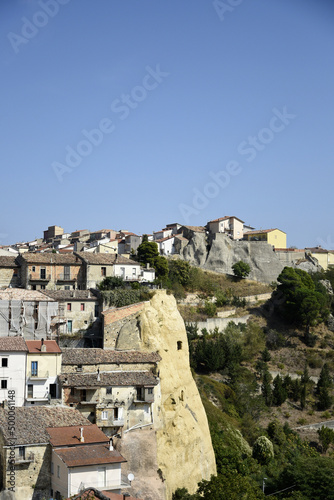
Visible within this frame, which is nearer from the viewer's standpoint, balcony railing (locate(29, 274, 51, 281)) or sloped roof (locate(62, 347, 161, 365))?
sloped roof (locate(62, 347, 161, 365))

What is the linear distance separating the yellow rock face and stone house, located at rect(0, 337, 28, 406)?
7088mm

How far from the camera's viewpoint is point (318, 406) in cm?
5566


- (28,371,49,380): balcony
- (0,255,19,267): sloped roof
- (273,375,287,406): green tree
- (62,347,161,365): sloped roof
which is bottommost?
(273,375,287,406): green tree

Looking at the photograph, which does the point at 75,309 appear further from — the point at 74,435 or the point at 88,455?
the point at 88,455

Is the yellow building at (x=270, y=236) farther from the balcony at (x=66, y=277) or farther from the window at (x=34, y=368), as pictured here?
the window at (x=34, y=368)

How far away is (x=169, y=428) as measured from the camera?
1391 inches

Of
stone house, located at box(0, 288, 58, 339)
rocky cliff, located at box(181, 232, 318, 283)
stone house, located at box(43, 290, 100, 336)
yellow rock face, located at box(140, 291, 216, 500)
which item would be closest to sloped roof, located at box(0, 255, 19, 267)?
stone house, located at box(43, 290, 100, 336)

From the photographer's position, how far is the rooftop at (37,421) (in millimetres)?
28953

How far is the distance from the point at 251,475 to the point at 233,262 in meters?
40.8

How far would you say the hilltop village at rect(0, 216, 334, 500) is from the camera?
28594 mm

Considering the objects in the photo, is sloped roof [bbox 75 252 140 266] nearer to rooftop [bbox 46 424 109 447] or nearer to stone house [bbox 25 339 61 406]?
stone house [bbox 25 339 61 406]

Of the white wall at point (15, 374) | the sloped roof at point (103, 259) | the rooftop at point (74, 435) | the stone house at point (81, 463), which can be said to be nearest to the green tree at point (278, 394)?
the sloped roof at point (103, 259)

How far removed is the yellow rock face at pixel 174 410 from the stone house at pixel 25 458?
6893mm

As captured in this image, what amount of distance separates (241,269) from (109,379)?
1685 inches
